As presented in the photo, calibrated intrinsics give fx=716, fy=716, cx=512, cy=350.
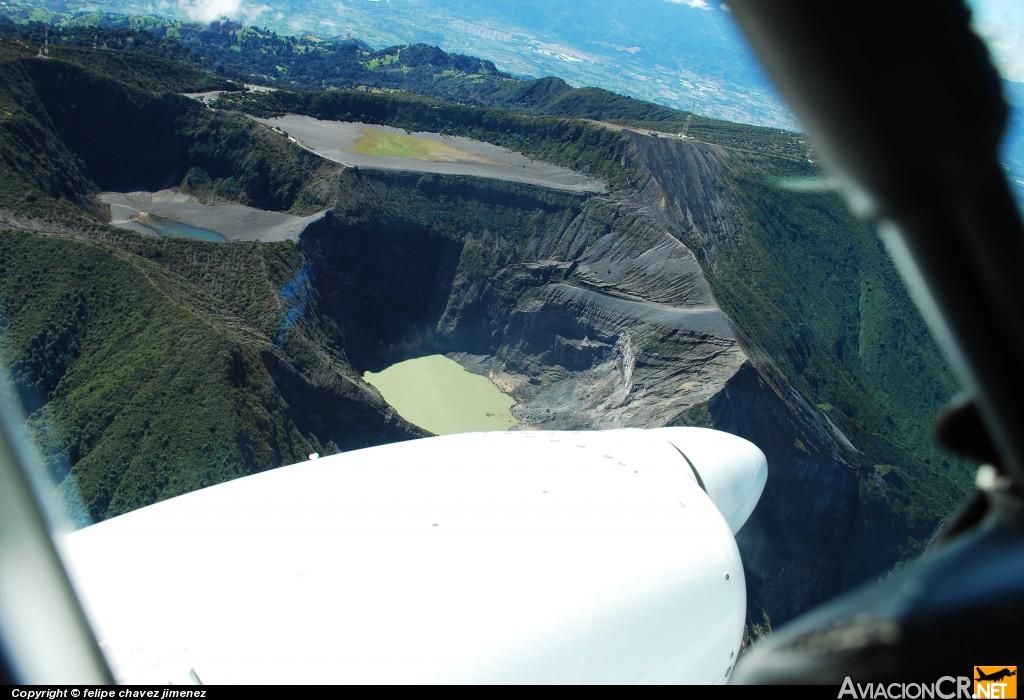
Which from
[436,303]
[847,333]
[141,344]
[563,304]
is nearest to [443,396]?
[436,303]

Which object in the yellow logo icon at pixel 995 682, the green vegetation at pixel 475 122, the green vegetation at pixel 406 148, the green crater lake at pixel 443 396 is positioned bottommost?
the green crater lake at pixel 443 396

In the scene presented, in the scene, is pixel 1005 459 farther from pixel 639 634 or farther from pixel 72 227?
pixel 72 227

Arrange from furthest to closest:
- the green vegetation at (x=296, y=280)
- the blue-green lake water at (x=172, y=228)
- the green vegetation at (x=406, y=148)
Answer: the green vegetation at (x=406, y=148) < the blue-green lake water at (x=172, y=228) < the green vegetation at (x=296, y=280)

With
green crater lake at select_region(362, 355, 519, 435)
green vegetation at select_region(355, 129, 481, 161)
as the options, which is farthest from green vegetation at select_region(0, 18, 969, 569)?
green crater lake at select_region(362, 355, 519, 435)

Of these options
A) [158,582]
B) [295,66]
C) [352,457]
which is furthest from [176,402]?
[295,66]

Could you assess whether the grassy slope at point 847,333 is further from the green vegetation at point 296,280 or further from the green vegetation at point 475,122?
the green vegetation at point 475,122

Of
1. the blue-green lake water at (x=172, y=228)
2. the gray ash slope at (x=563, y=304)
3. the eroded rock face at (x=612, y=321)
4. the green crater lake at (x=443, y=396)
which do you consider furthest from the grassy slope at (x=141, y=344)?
the eroded rock face at (x=612, y=321)

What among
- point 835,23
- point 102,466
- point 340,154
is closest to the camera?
point 835,23
